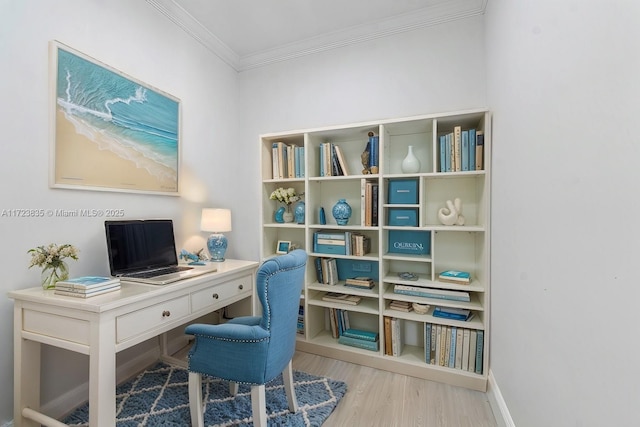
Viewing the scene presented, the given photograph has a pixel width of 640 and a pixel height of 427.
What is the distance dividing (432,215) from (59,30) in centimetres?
264

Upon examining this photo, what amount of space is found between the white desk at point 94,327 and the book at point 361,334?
1.23 meters

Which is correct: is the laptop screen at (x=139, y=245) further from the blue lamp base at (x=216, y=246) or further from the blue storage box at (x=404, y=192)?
the blue storage box at (x=404, y=192)

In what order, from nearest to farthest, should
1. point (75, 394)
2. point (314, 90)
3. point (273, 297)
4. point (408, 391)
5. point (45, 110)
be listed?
point (273, 297)
point (45, 110)
point (75, 394)
point (408, 391)
point (314, 90)

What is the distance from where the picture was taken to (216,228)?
94.3 inches

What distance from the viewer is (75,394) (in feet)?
5.61

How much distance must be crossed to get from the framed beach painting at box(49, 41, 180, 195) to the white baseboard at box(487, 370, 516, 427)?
2545 mm

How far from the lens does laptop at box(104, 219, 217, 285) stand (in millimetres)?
1687

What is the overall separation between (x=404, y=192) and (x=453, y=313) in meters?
0.92

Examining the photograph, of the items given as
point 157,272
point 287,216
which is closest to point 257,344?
point 157,272

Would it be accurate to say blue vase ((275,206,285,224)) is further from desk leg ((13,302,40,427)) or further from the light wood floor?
desk leg ((13,302,40,427))

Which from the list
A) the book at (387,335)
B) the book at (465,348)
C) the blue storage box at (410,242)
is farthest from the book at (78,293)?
the book at (465,348)

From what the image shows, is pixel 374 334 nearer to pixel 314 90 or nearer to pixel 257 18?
pixel 314 90

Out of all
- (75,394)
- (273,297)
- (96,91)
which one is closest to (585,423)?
(273,297)

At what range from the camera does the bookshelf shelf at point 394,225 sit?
1.98m
